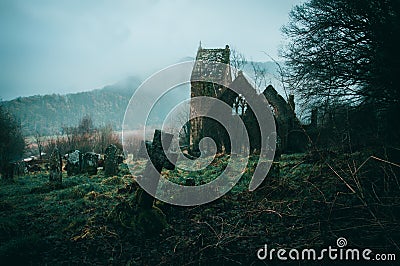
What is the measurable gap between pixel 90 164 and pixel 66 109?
343ft

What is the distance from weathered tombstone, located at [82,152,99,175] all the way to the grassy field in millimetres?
6628

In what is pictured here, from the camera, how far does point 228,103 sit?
70.6 feet

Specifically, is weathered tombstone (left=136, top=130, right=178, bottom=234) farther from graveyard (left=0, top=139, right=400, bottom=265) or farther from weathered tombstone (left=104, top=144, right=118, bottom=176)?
weathered tombstone (left=104, top=144, right=118, bottom=176)

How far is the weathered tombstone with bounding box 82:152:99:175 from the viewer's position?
15.6 m

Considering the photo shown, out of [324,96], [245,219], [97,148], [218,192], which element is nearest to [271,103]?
[324,96]

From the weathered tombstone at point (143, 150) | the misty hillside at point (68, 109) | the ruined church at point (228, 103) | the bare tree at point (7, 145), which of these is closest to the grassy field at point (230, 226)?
the weathered tombstone at point (143, 150)

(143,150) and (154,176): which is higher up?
(143,150)

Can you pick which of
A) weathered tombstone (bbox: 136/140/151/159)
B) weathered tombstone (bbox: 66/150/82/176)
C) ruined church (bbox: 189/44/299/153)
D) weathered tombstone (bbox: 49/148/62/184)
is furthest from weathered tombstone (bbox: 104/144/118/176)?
ruined church (bbox: 189/44/299/153)

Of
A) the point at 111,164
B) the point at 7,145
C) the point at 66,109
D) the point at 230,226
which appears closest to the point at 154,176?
the point at 230,226

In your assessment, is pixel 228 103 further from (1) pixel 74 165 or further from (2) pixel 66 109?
(2) pixel 66 109

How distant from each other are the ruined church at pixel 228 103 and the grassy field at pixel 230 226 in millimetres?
9324

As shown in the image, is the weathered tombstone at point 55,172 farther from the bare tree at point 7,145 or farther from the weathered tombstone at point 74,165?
the bare tree at point 7,145

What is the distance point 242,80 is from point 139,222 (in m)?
16.2

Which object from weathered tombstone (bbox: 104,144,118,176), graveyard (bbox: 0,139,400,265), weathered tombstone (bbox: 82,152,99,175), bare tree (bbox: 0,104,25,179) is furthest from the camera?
weathered tombstone (bbox: 82,152,99,175)
